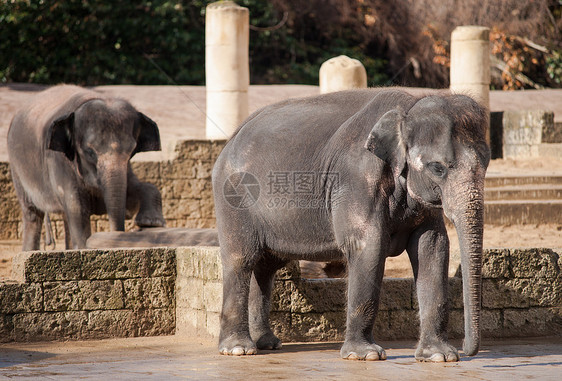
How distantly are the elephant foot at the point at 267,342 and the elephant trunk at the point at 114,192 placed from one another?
3.83 metres

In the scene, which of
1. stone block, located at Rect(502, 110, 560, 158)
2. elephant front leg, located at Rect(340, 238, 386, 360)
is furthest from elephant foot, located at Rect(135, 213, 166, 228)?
stone block, located at Rect(502, 110, 560, 158)

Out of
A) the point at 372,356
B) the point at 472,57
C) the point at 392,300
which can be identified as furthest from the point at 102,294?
the point at 472,57

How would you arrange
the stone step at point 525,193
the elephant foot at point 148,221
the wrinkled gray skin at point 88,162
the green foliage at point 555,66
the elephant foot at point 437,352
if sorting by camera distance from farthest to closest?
the green foliage at point 555,66 < the stone step at point 525,193 < the elephant foot at point 148,221 < the wrinkled gray skin at point 88,162 < the elephant foot at point 437,352

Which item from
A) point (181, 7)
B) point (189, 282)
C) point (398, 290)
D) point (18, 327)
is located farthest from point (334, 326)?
point (181, 7)

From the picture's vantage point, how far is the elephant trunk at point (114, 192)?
34.1 feet

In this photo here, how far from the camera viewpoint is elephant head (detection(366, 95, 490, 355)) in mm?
5777

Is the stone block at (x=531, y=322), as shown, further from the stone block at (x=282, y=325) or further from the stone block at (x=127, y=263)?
the stone block at (x=127, y=263)

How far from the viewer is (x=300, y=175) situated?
257 inches

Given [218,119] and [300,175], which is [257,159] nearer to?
[300,175]

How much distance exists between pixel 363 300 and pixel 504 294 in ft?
6.08

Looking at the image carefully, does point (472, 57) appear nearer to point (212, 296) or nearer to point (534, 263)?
point (534, 263)

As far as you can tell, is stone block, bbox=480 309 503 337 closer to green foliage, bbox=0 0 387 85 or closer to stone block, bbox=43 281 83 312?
stone block, bbox=43 281 83 312

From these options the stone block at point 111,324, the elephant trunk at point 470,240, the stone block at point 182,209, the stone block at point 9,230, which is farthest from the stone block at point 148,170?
the elephant trunk at point 470,240

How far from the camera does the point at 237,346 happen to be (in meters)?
6.61
